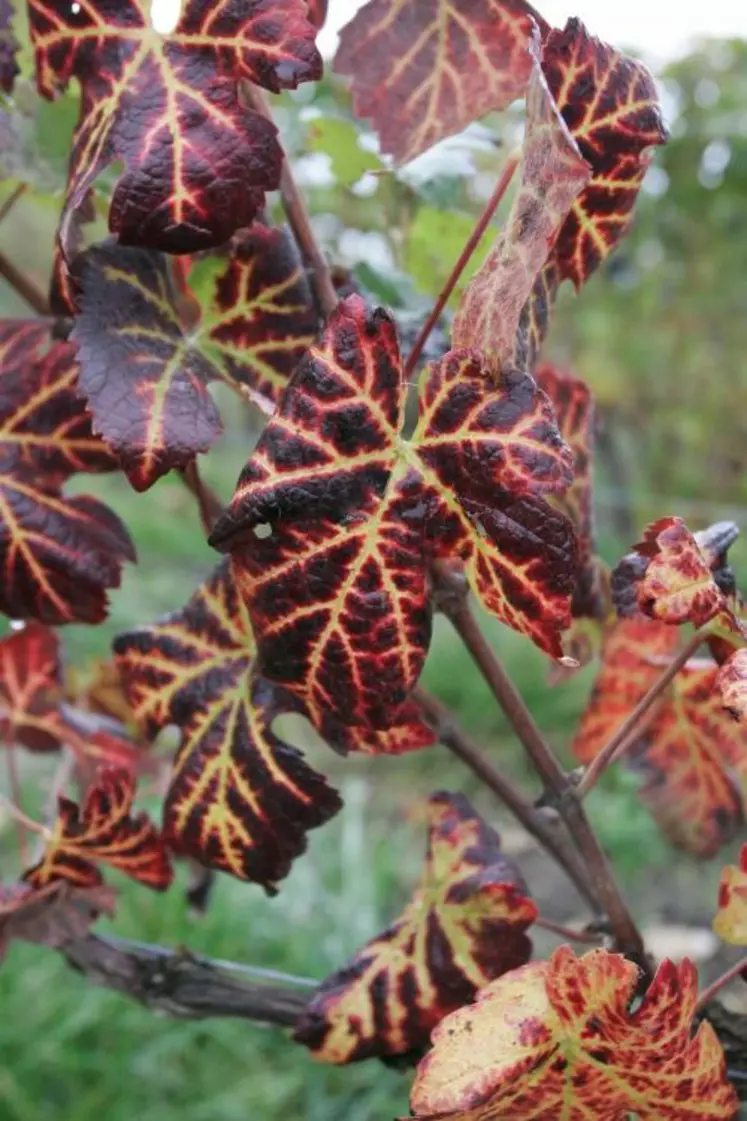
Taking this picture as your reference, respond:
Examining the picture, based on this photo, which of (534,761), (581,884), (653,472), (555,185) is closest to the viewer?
(555,185)

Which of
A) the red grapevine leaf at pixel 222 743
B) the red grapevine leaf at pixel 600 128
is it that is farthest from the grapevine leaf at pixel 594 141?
the red grapevine leaf at pixel 222 743

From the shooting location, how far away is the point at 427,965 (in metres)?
0.66

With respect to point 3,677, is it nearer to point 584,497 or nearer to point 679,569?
point 584,497

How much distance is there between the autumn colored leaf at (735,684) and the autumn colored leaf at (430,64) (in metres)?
0.32

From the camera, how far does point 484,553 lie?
0.48m

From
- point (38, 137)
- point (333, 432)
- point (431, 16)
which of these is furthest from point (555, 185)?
point (38, 137)

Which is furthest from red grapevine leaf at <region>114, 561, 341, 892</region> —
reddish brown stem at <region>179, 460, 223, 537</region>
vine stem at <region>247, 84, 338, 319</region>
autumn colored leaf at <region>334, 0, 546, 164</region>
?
autumn colored leaf at <region>334, 0, 546, 164</region>

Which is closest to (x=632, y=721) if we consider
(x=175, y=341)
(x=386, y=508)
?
(x=386, y=508)

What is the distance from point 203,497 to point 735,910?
14.2 inches

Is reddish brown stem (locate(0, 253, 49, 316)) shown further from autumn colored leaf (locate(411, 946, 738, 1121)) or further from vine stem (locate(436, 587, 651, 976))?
autumn colored leaf (locate(411, 946, 738, 1121))

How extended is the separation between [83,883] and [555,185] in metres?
0.52

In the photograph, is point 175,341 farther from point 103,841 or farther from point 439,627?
point 439,627

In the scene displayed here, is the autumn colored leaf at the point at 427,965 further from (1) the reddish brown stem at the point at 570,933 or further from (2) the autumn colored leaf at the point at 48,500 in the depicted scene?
(2) the autumn colored leaf at the point at 48,500

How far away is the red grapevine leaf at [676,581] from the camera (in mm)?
484
